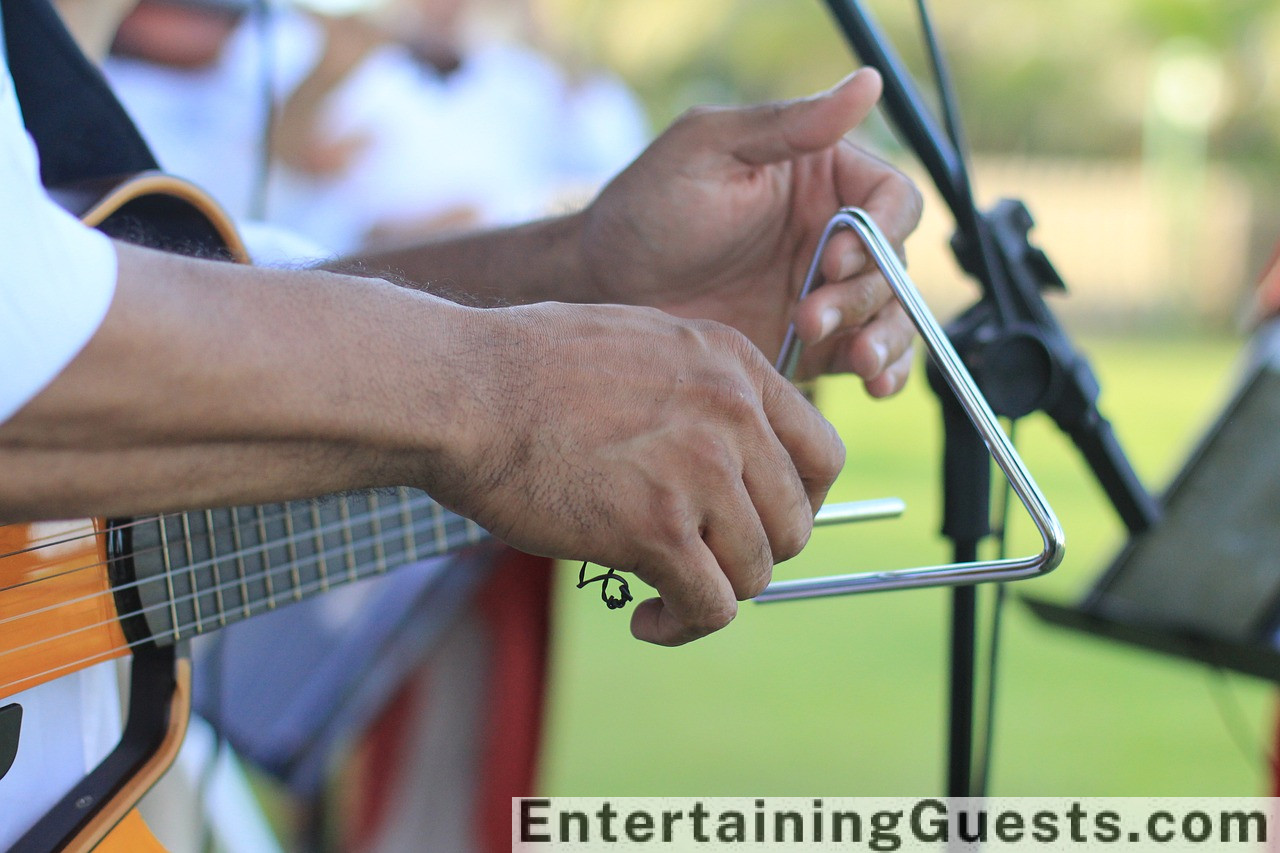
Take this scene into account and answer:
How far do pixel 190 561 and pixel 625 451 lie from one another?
511 mm

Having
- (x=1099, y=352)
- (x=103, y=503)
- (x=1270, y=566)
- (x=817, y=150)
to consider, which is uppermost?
(x=1099, y=352)

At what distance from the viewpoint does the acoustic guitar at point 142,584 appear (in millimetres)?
998

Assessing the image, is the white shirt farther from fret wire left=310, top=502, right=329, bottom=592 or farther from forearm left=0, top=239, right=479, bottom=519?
fret wire left=310, top=502, right=329, bottom=592

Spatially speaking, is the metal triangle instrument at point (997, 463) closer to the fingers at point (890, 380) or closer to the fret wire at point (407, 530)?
the fingers at point (890, 380)

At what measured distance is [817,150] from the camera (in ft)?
3.74

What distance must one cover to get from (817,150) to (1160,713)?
123 inches

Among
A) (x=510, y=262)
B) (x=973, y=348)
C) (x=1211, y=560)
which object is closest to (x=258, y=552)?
(x=510, y=262)

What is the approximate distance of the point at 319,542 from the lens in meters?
1.24

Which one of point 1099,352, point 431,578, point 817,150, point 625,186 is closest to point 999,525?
point 817,150

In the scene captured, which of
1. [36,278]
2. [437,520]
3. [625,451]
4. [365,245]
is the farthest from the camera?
[365,245]

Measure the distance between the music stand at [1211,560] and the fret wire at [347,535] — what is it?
84cm

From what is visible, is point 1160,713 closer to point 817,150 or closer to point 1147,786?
point 1147,786

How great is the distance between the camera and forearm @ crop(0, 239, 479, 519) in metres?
0.69

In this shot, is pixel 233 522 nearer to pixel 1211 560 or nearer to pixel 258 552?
pixel 258 552
